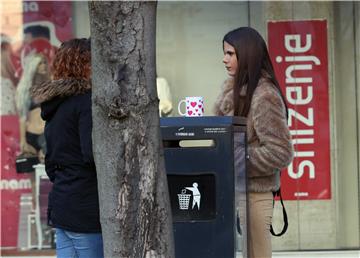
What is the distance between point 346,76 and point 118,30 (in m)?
5.24

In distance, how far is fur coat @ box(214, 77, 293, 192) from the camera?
12.7ft

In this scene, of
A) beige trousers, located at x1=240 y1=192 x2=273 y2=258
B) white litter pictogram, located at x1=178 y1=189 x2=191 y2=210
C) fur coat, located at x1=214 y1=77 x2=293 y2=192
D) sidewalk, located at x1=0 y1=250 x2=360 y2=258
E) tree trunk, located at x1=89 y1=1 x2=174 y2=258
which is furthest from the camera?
sidewalk, located at x1=0 y1=250 x2=360 y2=258

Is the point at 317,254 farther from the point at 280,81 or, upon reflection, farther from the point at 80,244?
the point at 80,244

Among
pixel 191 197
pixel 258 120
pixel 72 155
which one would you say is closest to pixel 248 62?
pixel 258 120

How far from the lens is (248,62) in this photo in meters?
3.93

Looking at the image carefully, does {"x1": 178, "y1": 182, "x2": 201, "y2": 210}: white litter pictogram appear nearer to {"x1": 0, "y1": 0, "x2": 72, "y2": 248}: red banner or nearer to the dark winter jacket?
the dark winter jacket

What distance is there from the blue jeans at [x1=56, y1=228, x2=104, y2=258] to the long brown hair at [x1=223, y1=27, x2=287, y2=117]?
100 centimetres

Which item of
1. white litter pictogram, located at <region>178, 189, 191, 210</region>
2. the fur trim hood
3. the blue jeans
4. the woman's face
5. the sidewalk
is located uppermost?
the woman's face

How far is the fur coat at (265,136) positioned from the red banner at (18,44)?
3.84 meters

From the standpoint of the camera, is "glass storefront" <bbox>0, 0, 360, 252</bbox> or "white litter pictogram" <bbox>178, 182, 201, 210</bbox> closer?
"white litter pictogram" <bbox>178, 182, 201, 210</bbox>

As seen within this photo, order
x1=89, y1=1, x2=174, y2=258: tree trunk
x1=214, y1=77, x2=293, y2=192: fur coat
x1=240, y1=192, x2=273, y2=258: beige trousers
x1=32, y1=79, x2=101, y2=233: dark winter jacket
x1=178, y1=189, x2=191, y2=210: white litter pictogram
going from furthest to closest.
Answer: x1=240, y1=192, x2=273, y2=258: beige trousers < x1=214, y1=77, x2=293, y2=192: fur coat < x1=178, y1=189, x2=191, y2=210: white litter pictogram < x1=32, y1=79, x2=101, y2=233: dark winter jacket < x1=89, y1=1, x2=174, y2=258: tree trunk

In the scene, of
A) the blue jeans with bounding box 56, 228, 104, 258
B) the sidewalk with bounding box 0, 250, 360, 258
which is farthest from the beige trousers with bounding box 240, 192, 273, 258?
the sidewalk with bounding box 0, 250, 360, 258

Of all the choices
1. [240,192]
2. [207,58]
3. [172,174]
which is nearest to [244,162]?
[240,192]

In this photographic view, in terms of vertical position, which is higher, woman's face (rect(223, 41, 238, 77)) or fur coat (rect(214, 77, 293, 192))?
woman's face (rect(223, 41, 238, 77))
